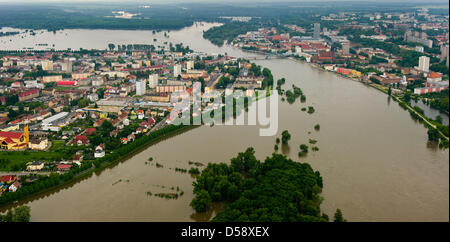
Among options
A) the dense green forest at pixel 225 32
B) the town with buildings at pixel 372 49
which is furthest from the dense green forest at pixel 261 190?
the dense green forest at pixel 225 32

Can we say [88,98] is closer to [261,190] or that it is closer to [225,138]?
[225,138]

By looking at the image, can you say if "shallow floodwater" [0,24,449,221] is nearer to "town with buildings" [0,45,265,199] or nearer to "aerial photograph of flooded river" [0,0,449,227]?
"aerial photograph of flooded river" [0,0,449,227]

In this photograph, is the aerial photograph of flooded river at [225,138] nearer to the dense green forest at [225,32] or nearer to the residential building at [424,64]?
the residential building at [424,64]

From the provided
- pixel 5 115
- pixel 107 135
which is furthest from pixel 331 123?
pixel 5 115

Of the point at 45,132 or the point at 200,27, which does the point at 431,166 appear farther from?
the point at 200,27

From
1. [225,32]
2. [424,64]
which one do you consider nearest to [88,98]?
[424,64]
